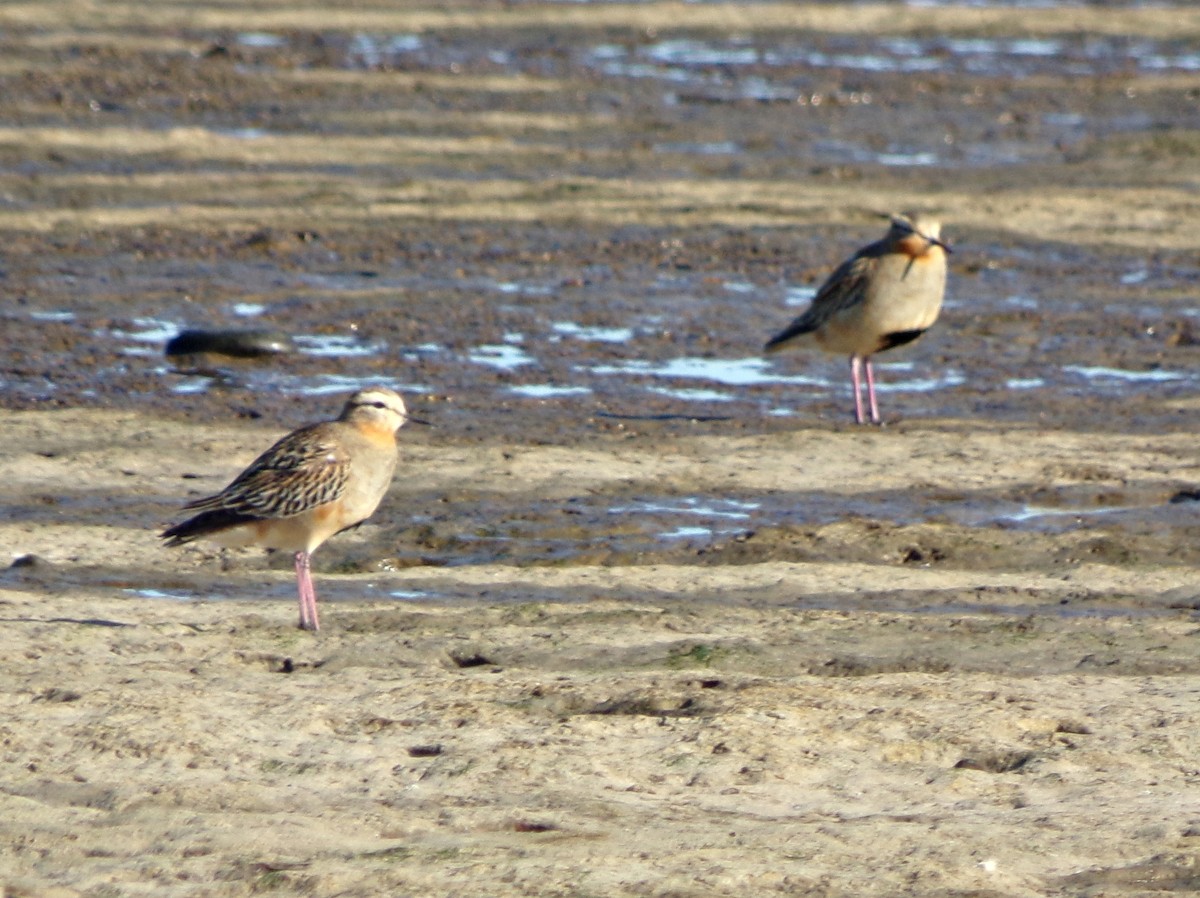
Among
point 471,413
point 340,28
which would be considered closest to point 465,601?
point 471,413

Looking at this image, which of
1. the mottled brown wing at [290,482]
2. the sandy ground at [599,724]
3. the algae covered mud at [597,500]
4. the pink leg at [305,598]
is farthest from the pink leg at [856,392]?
the pink leg at [305,598]

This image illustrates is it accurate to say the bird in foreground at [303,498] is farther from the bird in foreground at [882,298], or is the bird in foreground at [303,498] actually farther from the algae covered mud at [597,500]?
the bird in foreground at [882,298]

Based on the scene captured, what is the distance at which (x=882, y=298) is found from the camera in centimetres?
1308

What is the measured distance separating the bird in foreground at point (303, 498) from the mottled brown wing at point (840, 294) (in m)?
4.73

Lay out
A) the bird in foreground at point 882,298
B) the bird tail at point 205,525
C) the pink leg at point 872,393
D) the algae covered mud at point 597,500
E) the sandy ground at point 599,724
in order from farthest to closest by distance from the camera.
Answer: the bird in foreground at point 882,298
the pink leg at point 872,393
the bird tail at point 205,525
the algae covered mud at point 597,500
the sandy ground at point 599,724

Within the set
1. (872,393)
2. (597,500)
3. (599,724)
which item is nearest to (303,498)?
(599,724)

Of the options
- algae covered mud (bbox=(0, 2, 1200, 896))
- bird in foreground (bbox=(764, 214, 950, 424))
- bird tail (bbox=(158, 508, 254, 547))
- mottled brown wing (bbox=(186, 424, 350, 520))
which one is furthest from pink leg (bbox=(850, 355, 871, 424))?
bird tail (bbox=(158, 508, 254, 547))

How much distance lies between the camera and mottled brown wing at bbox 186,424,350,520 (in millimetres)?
8492

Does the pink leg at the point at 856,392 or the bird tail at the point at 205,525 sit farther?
the pink leg at the point at 856,392

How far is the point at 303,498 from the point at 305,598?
37 cm

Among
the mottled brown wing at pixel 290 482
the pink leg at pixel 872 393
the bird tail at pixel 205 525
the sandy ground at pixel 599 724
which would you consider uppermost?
the mottled brown wing at pixel 290 482

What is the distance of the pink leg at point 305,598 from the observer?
334 inches

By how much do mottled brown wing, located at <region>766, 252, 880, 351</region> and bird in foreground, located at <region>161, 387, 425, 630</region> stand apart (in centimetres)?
473

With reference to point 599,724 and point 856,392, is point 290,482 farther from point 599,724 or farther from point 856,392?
point 856,392
